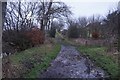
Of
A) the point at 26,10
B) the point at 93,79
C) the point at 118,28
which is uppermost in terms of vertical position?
the point at 26,10

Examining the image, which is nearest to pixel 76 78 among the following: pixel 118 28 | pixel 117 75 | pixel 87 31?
pixel 117 75

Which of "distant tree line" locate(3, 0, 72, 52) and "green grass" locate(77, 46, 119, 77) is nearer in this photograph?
"green grass" locate(77, 46, 119, 77)

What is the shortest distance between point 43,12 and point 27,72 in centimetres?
2485

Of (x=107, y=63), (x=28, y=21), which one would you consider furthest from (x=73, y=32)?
(x=107, y=63)

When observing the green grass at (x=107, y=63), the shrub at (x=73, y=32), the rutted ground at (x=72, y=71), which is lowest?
the rutted ground at (x=72, y=71)

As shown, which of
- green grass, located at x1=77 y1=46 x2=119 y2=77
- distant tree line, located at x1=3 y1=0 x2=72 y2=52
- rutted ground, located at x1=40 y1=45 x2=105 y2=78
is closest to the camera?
rutted ground, located at x1=40 y1=45 x2=105 y2=78

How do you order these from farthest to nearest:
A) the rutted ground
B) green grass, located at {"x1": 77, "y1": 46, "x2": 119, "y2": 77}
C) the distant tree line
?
the distant tree line
green grass, located at {"x1": 77, "y1": 46, "x2": 119, "y2": 77}
the rutted ground

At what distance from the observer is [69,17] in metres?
36.3

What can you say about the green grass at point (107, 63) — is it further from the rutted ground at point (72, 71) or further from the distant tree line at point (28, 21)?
the distant tree line at point (28, 21)

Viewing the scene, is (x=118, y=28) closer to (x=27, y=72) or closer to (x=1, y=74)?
(x=27, y=72)

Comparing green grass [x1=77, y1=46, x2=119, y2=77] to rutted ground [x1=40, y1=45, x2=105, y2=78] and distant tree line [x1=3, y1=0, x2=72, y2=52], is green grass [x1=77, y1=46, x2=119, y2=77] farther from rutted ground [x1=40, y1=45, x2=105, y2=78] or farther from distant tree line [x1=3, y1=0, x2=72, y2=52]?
distant tree line [x1=3, y1=0, x2=72, y2=52]

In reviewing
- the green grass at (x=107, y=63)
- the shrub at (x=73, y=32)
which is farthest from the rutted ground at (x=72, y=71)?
the shrub at (x=73, y=32)

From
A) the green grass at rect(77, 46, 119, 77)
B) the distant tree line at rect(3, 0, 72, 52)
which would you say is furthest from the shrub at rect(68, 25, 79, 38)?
the green grass at rect(77, 46, 119, 77)

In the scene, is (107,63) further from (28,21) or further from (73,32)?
(73,32)
